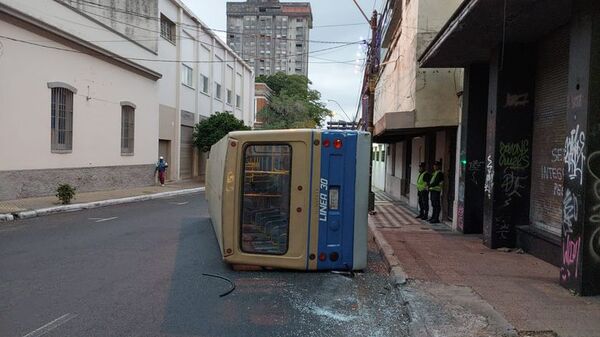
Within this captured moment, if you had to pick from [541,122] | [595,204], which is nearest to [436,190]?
[541,122]

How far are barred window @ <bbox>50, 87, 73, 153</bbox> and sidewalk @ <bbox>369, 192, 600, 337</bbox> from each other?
13.5 metres

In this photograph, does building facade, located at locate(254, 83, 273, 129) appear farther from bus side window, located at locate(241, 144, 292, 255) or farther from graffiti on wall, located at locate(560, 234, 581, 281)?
graffiti on wall, located at locate(560, 234, 581, 281)

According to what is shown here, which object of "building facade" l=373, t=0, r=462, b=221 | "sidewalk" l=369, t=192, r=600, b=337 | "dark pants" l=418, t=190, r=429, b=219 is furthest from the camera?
"dark pants" l=418, t=190, r=429, b=219

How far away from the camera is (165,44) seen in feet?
101

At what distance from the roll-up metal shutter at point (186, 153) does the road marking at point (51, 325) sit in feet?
96.3

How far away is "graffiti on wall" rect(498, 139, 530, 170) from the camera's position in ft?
30.6

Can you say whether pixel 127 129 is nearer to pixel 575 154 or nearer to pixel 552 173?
pixel 552 173

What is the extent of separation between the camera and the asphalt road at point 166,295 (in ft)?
16.6

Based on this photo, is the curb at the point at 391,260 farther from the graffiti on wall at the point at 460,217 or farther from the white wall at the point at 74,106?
the white wall at the point at 74,106

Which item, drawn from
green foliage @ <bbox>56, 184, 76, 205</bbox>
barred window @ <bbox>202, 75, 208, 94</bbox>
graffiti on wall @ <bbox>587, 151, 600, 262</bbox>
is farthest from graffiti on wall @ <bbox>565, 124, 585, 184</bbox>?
barred window @ <bbox>202, 75, 208, 94</bbox>

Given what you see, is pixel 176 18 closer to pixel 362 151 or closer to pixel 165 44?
pixel 165 44

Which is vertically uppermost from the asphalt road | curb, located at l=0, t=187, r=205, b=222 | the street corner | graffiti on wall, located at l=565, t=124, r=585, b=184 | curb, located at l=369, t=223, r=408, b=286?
graffiti on wall, located at l=565, t=124, r=585, b=184

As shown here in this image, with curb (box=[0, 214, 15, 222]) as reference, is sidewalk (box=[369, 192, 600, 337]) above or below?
above

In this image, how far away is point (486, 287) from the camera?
6469 millimetres
